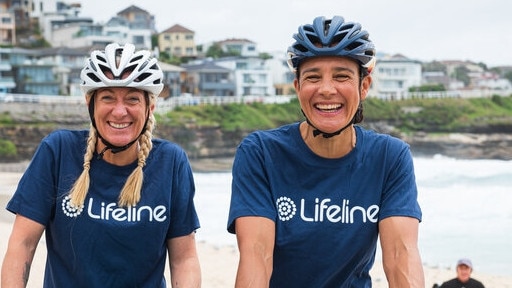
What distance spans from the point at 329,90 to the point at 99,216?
103 centimetres

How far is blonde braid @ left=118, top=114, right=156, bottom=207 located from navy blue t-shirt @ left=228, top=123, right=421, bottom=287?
1.67 feet

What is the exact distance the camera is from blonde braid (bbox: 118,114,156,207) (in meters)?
3.08

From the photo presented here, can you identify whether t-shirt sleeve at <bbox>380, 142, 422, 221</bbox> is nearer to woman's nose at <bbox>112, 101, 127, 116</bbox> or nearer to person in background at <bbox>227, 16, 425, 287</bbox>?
person in background at <bbox>227, 16, 425, 287</bbox>

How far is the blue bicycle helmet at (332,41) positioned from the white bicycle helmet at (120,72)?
65cm

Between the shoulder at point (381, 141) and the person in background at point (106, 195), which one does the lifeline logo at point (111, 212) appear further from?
the shoulder at point (381, 141)

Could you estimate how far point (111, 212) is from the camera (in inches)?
121

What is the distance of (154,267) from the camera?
10.3 feet

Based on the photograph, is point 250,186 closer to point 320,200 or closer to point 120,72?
point 320,200

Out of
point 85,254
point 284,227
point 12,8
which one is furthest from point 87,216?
point 12,8

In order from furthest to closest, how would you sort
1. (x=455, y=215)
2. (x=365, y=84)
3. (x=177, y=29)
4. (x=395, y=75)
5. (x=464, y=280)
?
(x=395, y=75), (x=177, y=29), (x=455, y=215), (x=464, y=280), (x=365, y=84)

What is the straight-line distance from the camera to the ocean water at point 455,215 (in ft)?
63.4

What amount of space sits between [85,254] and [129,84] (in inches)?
26.0

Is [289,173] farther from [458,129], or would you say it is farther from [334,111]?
[458,129]

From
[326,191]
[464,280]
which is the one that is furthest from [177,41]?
[326,191]
